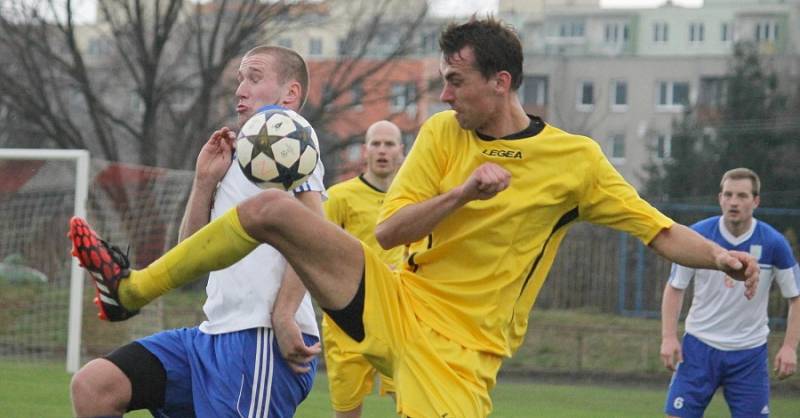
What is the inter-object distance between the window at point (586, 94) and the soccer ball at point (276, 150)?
6385cm

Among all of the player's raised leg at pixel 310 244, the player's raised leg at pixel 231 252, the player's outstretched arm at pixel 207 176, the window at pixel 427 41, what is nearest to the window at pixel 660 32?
the window at pixel 427 41

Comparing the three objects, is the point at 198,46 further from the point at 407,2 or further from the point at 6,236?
the point at 6,236

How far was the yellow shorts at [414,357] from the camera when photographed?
15.6 ft

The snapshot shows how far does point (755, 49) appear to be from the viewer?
39875 mm

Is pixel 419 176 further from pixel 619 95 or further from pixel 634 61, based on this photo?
pixel 619 95

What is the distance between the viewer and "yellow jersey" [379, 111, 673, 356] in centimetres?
501

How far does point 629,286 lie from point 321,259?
51.0ft

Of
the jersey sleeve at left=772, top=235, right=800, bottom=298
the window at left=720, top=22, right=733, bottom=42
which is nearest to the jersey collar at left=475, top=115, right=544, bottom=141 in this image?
the jersey sleeve at left=772, top=235, right=800, bottom=298

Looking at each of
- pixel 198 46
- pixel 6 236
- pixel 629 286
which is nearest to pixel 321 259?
pixel 6 236

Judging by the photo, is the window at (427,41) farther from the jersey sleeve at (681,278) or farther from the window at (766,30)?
the window at (766,30)

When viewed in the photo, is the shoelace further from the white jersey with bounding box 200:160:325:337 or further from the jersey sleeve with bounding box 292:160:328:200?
the jersey sleeve with bounding box 292:160:328:200

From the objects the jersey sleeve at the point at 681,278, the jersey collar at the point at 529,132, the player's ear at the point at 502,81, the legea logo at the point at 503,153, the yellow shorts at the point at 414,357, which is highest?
the player's ear at the point at 502,81

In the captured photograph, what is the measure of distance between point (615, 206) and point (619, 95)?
211 feet

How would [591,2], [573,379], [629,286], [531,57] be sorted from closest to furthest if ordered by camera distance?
[573,379] < [629,286] < [531,57] < [591,2]
